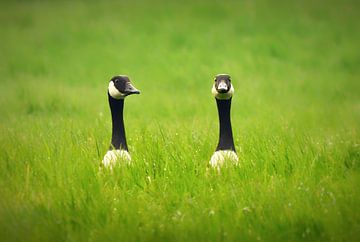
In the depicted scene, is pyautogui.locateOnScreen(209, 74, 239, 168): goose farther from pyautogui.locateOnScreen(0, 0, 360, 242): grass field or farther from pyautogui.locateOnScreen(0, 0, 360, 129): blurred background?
pyautogui.locateOnScreen(0, 0, 360, 129): blurred background

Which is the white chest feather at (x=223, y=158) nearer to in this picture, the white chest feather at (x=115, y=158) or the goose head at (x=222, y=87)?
the goose head at (x=222, y=87)

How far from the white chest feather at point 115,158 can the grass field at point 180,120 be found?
0.34 ft

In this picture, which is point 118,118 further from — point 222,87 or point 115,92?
point 222,87

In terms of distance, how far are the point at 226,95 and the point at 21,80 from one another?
11.0 metres

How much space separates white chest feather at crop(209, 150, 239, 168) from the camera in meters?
7.23

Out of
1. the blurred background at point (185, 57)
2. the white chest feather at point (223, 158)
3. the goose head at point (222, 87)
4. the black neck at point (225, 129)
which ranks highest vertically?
the blurred background at point (185, 57)

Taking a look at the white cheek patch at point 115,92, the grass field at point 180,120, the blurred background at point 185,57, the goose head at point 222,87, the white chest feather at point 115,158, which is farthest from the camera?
the blurred background at point 185,57

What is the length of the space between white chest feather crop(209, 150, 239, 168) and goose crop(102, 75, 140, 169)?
103cm

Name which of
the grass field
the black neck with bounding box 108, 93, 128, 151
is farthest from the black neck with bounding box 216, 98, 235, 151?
the black neck with bounding box 108, 93, 128, 151

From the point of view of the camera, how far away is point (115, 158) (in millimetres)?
7234

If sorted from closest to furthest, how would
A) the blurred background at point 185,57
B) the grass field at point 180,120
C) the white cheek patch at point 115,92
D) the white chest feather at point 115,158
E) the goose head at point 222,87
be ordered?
the grass field at point 180,120 → the goose head at point 222,87 → the white chest feather at point 115,158 → the white cheek patch at point 115,92 → the blurred background at point 185,57

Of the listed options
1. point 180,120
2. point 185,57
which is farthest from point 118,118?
point 185,57

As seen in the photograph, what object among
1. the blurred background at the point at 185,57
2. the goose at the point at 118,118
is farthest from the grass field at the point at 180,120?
the goose at the point at 118,118

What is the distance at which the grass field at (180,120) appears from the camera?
20.4 feet
